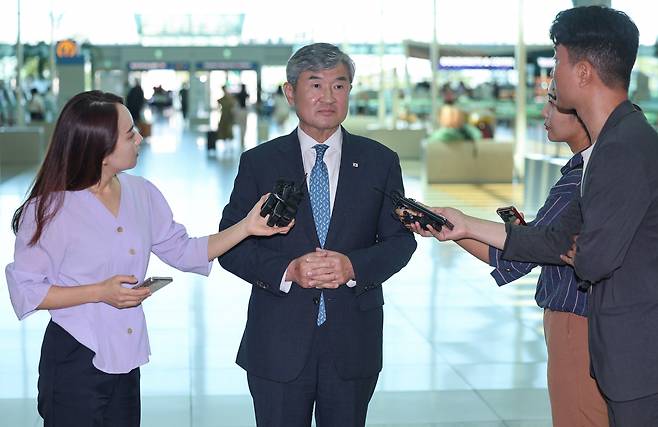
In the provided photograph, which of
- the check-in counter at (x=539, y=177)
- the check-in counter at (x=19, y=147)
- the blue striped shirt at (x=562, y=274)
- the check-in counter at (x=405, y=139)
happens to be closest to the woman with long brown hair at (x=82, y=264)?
the blue striped shirt at (x=562, y=274)

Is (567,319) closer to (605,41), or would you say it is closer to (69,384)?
(605,41)

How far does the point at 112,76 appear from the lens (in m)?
43.8

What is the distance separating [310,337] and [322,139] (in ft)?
2.17

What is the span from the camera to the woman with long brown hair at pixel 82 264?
10.9 ft

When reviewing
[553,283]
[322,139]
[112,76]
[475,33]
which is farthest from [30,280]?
[112,76]

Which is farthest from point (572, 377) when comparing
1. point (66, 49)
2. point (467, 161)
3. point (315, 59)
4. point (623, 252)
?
point (66, 49)

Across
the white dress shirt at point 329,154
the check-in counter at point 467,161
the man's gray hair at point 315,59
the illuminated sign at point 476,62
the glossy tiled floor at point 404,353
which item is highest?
the illuminated sign at point 476,62

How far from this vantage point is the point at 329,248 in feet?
11.7

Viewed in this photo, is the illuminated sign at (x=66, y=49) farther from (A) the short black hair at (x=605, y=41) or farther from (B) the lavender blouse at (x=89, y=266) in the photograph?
(A) the short black hair at (x=605, y=41)

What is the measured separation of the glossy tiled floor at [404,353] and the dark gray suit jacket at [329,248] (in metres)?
2.29

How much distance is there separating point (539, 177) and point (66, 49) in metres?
24.8

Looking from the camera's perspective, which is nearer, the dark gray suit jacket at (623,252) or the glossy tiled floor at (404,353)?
the dark gray suit jacket at (623,252)

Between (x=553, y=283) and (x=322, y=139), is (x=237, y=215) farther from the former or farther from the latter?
(x=553, y=283)

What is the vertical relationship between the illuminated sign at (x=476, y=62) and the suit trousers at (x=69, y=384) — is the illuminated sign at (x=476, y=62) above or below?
above
